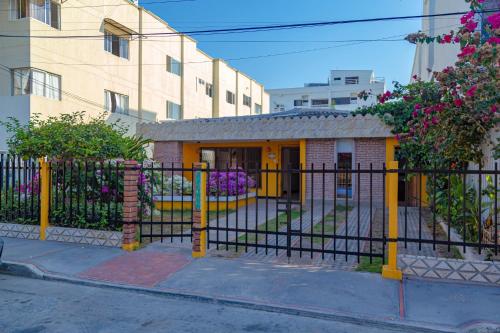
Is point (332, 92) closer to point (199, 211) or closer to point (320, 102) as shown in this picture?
point (320, 102)

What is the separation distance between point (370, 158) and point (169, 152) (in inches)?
331

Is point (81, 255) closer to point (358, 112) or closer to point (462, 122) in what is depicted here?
point (462, 122)

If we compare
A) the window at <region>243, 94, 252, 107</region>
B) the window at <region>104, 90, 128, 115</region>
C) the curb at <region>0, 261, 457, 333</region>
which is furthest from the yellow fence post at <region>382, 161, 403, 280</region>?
the window at <region>243, 94, 252, 107</region>

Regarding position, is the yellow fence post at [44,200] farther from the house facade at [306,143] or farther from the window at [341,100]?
the window at [341,100]

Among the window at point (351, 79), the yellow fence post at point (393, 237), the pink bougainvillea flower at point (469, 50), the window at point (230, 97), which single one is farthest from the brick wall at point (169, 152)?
the window at point (351, 79)

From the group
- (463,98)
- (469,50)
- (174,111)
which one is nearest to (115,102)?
(174,111)

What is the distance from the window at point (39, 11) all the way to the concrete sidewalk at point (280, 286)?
13673 mm

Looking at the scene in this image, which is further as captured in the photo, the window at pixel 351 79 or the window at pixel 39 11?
the window at pixel 351 79

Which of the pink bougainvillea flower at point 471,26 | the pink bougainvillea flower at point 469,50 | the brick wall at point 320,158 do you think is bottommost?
the brick wall at point 320,158

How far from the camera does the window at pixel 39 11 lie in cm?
1691

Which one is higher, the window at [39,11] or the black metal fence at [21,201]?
the window at [39,11]

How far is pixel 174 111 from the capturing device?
29.0 m

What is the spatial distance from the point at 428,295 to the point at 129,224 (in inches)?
196

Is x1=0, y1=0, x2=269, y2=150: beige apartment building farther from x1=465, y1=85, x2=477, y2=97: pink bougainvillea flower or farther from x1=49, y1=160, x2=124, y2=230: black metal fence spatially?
x1=465, y1=85, x2=477, y2=97: pink bougainvillea flower
